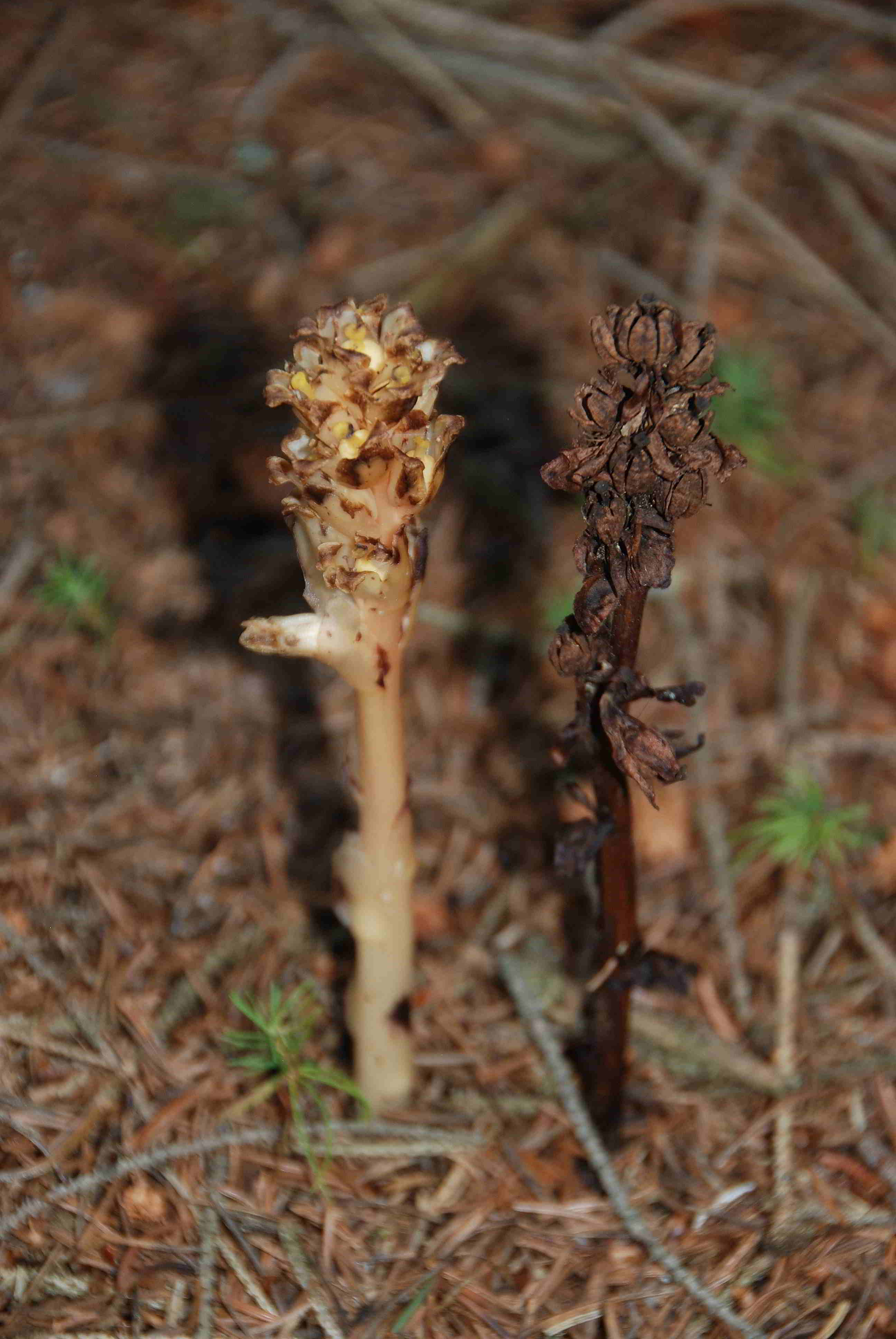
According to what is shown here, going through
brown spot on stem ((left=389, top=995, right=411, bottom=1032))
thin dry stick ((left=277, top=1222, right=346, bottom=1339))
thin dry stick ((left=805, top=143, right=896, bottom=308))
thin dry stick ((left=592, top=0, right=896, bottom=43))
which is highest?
thin dry stick ((left=592, top=0, right=896, bottom=43))

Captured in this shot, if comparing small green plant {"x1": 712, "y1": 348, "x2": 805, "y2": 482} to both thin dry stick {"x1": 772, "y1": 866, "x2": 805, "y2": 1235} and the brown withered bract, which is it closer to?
thin dry stick {"x1": 772, "y1": 866, "x2": 805, "y2": 1235}

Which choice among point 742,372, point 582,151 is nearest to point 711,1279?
point 742,372

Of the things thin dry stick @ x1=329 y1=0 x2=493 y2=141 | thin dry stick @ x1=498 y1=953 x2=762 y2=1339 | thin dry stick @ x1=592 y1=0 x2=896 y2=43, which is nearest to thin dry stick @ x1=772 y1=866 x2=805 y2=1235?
thin dry stick @ x1=498 y1=953 x2=762 y2=1339

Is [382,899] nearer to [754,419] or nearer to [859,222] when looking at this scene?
[754,419]

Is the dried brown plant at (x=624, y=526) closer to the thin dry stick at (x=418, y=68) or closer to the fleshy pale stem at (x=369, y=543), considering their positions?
the fleshy pale stem at (x=369, y=543)

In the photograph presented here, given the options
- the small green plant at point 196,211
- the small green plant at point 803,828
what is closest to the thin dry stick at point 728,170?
the small green plant at point 196,211

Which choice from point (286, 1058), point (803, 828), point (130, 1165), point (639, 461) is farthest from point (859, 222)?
point (130, 1165)
